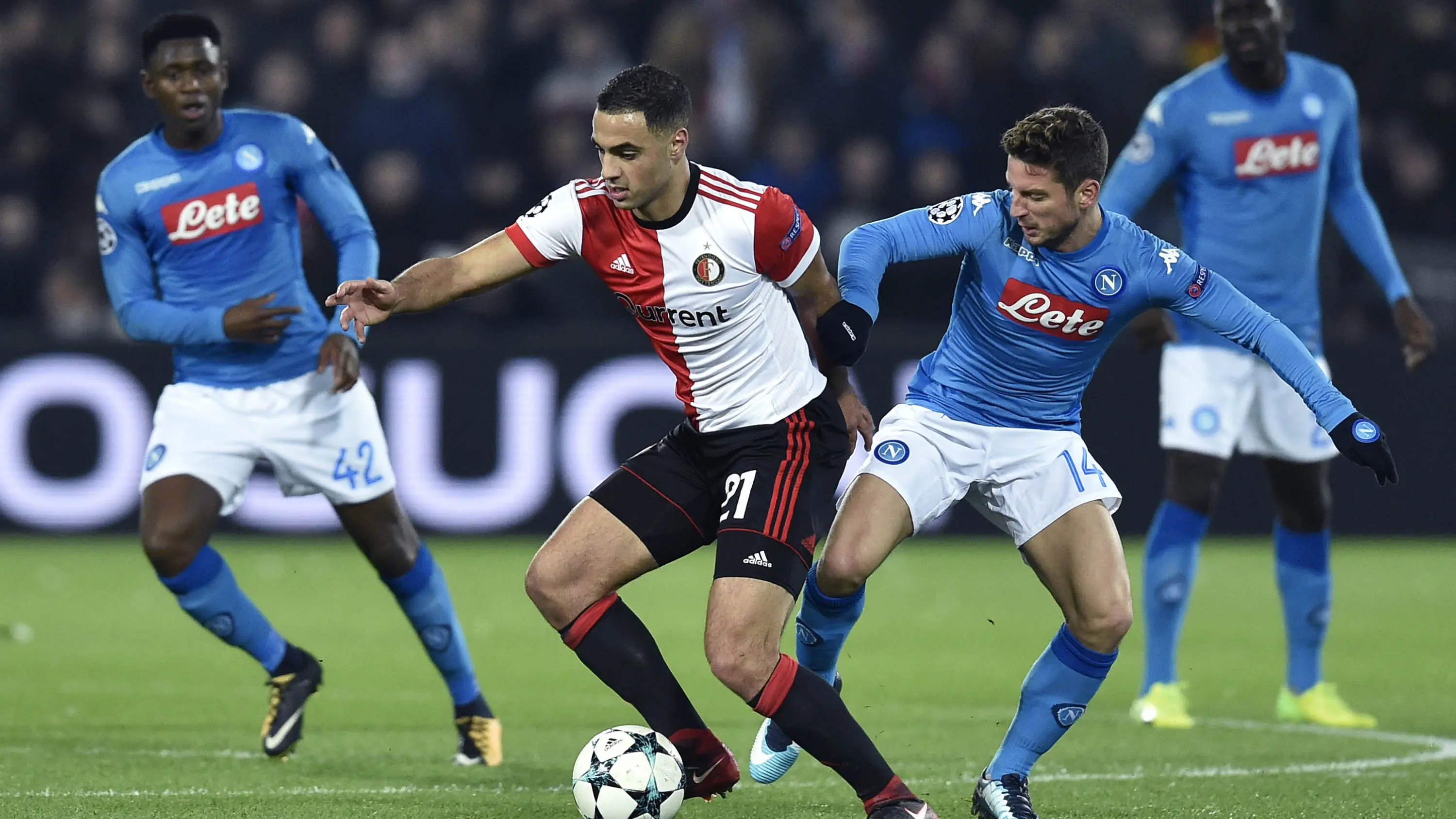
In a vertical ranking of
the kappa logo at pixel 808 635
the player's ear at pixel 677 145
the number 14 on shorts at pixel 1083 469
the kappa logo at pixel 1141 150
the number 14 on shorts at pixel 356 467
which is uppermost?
the player's ear at pixel 677 145

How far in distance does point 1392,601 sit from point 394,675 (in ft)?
19.0

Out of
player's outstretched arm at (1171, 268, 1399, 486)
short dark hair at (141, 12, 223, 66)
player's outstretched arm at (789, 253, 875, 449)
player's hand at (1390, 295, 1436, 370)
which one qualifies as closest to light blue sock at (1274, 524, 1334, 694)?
player's hand at (1390, 295, 1436, 370)

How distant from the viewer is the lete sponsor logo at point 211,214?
22.2 feet

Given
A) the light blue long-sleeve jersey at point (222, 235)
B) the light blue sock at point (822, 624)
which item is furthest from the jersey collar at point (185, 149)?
the light blue sock at point (822, 624)

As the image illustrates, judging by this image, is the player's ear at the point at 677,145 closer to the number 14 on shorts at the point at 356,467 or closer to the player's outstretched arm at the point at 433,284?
the player's outstretched arm at the point at 433,284

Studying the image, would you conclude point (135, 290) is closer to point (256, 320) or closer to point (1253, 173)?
point (256, 320)

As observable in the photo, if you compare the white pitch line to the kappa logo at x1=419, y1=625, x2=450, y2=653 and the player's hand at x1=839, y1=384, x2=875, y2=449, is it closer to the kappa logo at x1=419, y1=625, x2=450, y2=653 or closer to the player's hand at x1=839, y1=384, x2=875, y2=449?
the kappa logo at x1=419, y1=625, x2=450, y2=653

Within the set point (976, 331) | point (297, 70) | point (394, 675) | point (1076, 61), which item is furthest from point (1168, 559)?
point (297, 70)

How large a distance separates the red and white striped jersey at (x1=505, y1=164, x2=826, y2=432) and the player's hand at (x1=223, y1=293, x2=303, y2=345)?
1.37 m

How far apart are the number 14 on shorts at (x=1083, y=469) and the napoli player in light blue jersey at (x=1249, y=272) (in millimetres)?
1939

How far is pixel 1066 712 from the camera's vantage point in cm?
556

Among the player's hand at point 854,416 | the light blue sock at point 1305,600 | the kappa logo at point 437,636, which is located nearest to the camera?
the player's hand at point 854,416

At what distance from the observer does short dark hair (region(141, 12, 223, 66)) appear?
266 inches

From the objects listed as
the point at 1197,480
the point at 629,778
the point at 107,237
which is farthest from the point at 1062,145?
the point at 107,237
